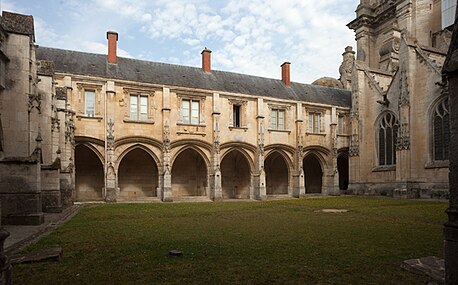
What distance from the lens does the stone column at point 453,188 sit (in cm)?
318

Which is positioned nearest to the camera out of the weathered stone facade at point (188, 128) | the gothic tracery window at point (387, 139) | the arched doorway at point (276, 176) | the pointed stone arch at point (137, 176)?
the weathered stone facade at point (188, 128)

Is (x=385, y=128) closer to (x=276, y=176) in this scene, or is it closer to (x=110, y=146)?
(x=276, y=176)

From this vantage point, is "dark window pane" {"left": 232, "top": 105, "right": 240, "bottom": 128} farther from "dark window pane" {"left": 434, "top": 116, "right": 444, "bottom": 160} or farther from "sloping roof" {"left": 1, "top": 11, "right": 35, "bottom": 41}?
"sloping roof" {"left": 1, "top": 11, "right": 35, "bottom": 41}

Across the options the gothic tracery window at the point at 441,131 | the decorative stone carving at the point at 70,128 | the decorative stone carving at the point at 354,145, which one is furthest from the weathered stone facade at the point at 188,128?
the gothic tracery window at the point at 441,131

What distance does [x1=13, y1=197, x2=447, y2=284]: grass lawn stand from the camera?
4406 millimetres

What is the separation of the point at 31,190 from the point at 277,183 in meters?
20.7

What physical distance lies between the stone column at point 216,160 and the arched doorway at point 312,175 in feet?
33.5

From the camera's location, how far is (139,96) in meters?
21.2

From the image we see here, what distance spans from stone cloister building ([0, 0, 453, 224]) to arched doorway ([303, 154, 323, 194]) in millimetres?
2543

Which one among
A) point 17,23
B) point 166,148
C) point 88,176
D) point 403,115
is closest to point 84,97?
point 88,176

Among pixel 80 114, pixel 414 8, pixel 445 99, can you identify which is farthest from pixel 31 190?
pixel 414 8

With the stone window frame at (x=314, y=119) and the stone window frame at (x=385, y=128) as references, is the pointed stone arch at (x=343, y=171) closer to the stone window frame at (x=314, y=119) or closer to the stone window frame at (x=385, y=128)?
the stone window frame at (x=314, y=119)

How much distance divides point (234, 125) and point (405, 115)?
1037cm

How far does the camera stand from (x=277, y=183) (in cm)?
2831
